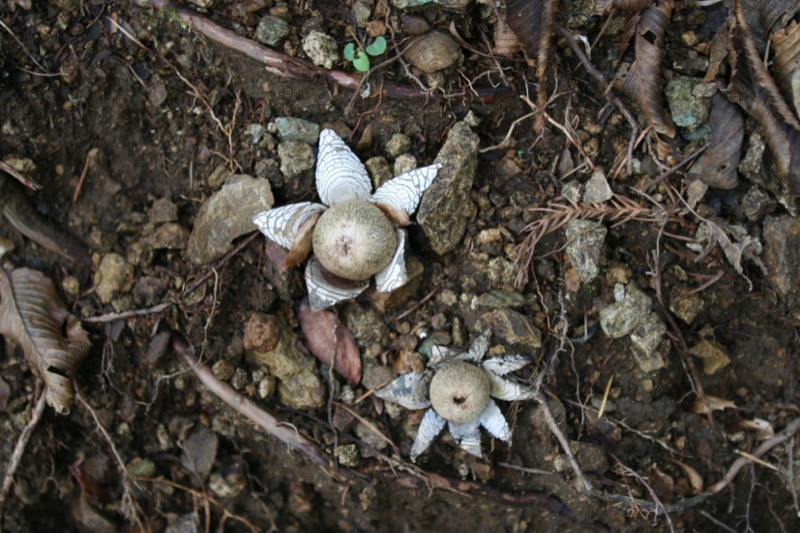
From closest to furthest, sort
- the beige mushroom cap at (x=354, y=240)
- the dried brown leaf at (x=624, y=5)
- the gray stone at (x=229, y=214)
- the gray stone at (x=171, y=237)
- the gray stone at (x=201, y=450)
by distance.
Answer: the beige mushroom cap at (x=354, y=240)
the dried brown leaf at (x=624, y=5)
the gray stone at (x=229, y=214)
the gray stone at (x=171, y=237)
the gray stone at (x=201, y=450)

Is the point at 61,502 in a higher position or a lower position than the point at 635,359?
lower

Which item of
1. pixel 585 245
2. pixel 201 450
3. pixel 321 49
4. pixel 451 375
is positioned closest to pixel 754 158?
pixel 585 245

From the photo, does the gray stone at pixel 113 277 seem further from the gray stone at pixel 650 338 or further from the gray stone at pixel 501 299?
the gray stone at pixel 650 338

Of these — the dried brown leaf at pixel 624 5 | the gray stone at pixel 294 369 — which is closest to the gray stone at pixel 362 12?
the dried brown leaf at pixel 624 5

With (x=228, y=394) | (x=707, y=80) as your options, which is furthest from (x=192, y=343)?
(x=707, y=80)

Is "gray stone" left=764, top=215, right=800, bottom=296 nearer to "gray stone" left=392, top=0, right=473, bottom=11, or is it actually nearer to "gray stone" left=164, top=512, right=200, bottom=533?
"gray stone" left=392, top=0, right=473, bottom=11

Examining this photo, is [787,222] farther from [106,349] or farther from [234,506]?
[106,349]

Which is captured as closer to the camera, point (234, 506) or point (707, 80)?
point (707, 80)
